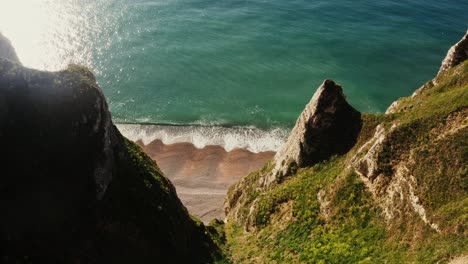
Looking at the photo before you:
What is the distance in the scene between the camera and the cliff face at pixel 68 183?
68.6ft

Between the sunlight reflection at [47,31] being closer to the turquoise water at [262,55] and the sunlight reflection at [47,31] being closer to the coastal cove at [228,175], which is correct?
the turquoise water at [262,55]

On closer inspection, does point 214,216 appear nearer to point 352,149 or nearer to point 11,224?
point 352,149

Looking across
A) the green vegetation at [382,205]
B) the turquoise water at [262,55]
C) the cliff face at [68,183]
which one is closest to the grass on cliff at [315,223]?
the green vegetation at [382,205]

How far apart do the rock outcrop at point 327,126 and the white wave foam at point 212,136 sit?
26953 mm

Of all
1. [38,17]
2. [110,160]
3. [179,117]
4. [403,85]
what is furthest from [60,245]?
[38,17]

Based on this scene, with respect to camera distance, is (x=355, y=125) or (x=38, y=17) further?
(x=38, y=17)

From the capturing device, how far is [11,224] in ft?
67.9

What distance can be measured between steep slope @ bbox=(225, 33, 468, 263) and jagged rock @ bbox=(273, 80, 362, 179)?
0.85 m

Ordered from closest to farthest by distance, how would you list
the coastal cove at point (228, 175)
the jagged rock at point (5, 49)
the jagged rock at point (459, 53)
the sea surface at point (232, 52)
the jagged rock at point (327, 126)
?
1. the coastal cove at point (228, 175)
2. the jagged rock at point (5, 49)
3. the jagged rock at point (327, 126)
4. the jagged rock at point (459, 53)
5. the sea surface at point (232, 52)

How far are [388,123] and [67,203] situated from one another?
26144 mm

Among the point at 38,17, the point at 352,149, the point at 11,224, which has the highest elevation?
the point at 38,17

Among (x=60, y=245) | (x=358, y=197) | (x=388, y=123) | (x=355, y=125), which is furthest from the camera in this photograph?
(x=355, y=125)

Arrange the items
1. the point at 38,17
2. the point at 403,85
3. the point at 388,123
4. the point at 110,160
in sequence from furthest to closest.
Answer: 1. the point at 38,17
2. the point at 403,85
3. the point at 388,123
4. the point at 110,160

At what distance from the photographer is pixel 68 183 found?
23234 millimetres
